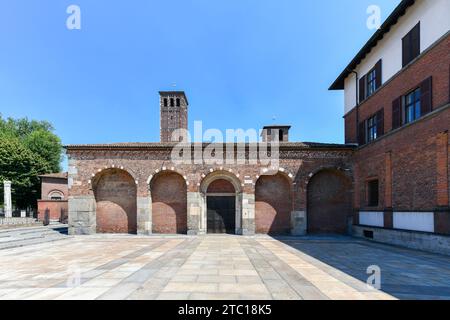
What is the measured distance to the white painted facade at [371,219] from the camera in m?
14.6

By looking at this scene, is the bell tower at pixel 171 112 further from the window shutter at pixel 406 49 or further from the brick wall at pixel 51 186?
the window shutter at pixel 406 49

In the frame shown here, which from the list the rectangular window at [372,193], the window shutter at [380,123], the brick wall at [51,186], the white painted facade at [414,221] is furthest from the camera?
the brick wall at [51,186]

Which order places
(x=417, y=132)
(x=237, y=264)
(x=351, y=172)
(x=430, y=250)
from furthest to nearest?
(x=351, y=172)
(x=417, y=132)
(x=430, y=250)
(x=237, y=264)

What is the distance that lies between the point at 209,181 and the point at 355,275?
11.8m

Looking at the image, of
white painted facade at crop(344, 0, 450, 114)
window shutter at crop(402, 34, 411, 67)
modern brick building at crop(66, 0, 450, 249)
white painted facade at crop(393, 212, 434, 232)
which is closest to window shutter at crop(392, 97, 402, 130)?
modern brick building at crop(66, 0, 450, 249)

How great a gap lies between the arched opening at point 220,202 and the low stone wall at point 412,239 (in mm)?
8702

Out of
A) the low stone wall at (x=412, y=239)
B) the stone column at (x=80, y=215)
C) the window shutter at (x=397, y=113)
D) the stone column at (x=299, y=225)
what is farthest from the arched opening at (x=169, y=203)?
the window shutter at (x=397, y=113)

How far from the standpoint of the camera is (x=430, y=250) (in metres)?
11.0

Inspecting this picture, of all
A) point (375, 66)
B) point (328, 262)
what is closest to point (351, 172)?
point (375, 66)

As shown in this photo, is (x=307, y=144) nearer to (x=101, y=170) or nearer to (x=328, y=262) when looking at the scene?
(x=328, y=262)

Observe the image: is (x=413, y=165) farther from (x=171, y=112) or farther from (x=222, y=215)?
(x=171, y=112)

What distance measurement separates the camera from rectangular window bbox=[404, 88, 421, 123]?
40.2 ft

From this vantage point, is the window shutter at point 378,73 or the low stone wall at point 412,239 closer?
the low stone wall at point 412,239

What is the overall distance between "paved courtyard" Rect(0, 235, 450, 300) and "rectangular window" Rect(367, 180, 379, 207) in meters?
4.02
